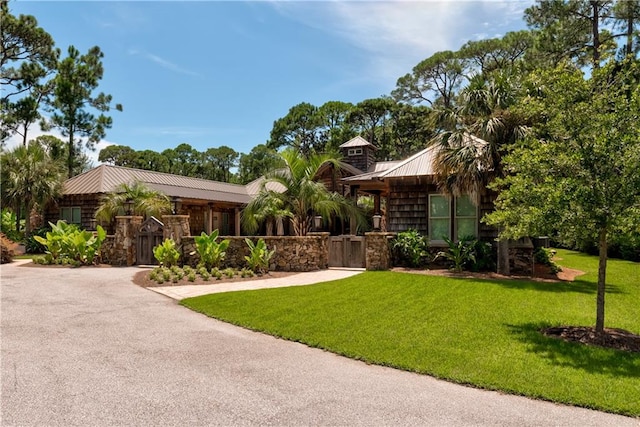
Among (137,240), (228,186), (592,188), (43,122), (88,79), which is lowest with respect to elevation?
(137,240)

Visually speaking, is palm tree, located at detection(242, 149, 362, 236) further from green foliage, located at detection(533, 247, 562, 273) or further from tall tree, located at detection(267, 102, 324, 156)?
tall tree, located at detection(267, 102, 324, 156)

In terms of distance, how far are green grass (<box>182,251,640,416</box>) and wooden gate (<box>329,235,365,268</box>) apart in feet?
7.95

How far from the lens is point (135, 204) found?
16.9m

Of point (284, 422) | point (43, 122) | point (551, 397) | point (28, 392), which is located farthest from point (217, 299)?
point (43, 122)

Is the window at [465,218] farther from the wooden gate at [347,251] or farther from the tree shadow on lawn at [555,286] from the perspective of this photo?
the wooden gate at [347,251]

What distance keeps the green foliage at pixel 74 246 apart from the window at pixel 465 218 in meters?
12.2

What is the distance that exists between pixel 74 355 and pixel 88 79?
94.3 ft

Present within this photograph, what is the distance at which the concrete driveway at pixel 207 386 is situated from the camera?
3387 millimetres

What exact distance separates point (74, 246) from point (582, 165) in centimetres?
1476

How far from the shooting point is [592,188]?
5.41m

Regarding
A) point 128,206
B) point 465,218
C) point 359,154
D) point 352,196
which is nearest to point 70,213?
point 128,206

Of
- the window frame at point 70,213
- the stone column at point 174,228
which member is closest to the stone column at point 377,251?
the stone column at point 174,228

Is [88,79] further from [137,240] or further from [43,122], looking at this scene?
[137,240]

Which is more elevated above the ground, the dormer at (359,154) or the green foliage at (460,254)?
the dormer at (359,154)
